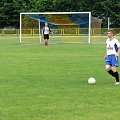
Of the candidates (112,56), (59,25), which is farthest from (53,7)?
(112,56)

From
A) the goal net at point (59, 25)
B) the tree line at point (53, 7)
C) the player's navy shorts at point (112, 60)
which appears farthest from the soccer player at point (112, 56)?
the tree line at point (53, 7)

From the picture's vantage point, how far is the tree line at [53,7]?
7231 cm

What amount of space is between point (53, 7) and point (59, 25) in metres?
27.1

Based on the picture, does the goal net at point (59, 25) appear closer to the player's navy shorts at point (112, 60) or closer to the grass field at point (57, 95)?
the grass field at point (57, 95)

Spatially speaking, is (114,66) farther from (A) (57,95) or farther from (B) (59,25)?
(B) (59,25)

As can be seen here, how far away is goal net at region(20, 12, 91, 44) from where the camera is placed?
1790 inches

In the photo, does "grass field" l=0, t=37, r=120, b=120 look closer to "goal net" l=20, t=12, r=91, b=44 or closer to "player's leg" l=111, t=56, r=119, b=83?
"player's leg" l=111, t=56, r=119, b=83

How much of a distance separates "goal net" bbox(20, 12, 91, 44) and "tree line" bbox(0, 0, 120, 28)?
20751 millimetres

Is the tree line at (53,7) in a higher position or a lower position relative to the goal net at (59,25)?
higher

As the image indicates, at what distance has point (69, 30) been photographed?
50375mm

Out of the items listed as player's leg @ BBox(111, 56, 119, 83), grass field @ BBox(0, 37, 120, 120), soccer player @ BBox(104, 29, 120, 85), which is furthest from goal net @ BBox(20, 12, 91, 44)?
player's leg @ BBox(111, 56, 119, 83)

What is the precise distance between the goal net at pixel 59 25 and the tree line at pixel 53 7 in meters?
20.8

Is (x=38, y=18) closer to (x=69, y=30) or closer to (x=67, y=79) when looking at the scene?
(x=69, y=30)

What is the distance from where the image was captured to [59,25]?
47219 millimetres
